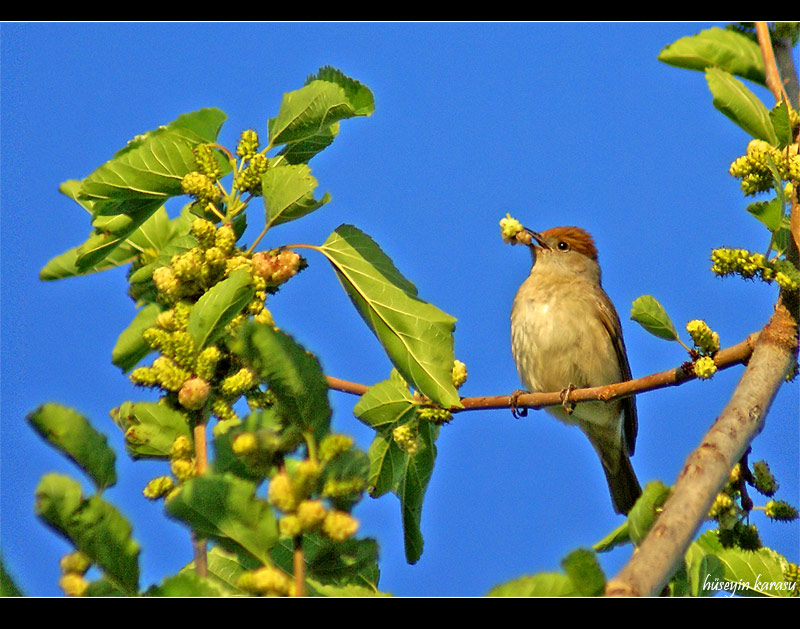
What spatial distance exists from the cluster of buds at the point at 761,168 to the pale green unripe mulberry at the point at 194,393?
2118mm

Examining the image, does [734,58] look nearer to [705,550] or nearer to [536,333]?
[705,550]

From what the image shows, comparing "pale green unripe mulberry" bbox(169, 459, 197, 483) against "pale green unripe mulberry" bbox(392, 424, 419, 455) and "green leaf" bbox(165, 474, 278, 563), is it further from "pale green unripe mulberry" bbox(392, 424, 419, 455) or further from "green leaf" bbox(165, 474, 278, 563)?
"pale green unripe mulberry" bbox(392, 424, 419, 455)

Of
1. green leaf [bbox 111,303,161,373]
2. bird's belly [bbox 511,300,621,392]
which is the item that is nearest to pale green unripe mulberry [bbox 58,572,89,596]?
green leaf [bbox 111,303,161,373]

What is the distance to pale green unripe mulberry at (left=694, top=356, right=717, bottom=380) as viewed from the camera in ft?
10.7

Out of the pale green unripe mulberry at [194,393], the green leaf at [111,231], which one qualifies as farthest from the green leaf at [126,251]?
the pale green unripe mulberry at [194,393]

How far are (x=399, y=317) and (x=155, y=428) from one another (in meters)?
1.21

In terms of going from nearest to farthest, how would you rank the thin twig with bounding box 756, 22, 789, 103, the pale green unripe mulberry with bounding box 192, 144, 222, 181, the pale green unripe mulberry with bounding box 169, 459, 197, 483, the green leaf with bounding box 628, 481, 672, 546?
1. the green leaf with bounding box 628, 481, 672, 546
2. the pale green unripe mulberry with bounding box 169, 459, 197, 483
3. the pale green unripe mulberry with bounding box 192, 144, 222, 181
4. the thin twig with bounding box 756, 22, 789, 103

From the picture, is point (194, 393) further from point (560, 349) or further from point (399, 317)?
point (560, 349)

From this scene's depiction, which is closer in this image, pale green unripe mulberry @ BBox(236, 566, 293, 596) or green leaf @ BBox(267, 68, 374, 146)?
pale green unripe mulberry @ BBox(236, 566, 293, 596)

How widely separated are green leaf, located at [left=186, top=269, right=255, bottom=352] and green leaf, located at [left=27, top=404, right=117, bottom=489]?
429mm

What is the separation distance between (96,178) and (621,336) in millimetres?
6032

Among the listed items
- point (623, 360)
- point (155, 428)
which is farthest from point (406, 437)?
point (623, 360)

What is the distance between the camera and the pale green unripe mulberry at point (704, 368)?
10.7ft
